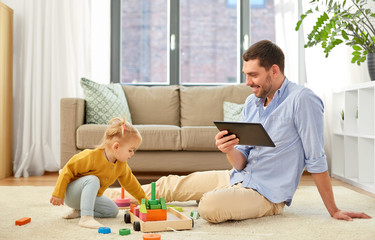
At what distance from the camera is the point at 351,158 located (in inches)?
138

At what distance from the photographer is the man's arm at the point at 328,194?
6.04 ft

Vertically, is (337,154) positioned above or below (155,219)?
above

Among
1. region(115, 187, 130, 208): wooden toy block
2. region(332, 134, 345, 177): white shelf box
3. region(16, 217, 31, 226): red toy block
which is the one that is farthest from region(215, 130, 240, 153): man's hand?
region(332, 134, 345, 177): white shelf box

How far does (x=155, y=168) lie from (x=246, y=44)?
197cm

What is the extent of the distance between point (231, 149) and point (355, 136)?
178cm

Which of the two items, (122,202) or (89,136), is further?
(89,136)

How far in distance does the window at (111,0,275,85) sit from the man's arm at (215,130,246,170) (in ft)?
8.91

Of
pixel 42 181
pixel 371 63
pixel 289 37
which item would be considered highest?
pixel 289 37

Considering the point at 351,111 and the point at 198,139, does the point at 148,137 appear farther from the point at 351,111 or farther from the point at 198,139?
the point at 351,111

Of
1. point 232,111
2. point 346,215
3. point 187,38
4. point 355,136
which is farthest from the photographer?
point 187,38

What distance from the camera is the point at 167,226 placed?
1.74 meters

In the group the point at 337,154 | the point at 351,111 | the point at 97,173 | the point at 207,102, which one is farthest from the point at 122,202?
the point at 337,154

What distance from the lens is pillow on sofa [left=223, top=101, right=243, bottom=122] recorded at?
3.68 metres

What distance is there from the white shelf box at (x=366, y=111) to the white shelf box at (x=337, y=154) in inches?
23.3
